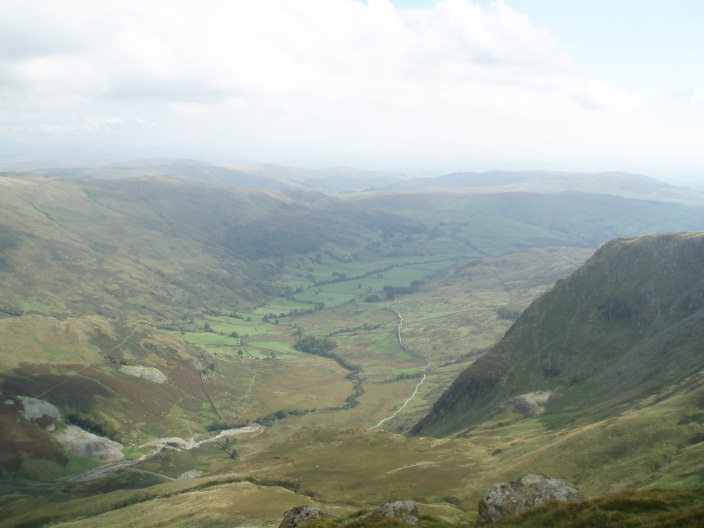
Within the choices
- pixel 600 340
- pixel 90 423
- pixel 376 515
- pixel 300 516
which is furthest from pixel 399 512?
pixel 90 423

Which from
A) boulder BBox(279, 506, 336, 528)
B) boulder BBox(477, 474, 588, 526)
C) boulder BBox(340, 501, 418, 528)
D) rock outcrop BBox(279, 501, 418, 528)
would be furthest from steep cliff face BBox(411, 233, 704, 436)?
boulder BBox(279, 506, 336, 528)

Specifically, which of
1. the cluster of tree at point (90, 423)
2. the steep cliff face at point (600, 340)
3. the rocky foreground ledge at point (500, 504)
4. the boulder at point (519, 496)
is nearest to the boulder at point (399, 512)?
the rocky foreground ledge at point (500, 504)

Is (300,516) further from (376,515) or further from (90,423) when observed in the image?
(90,423)

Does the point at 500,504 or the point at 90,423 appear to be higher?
the point at 500,504

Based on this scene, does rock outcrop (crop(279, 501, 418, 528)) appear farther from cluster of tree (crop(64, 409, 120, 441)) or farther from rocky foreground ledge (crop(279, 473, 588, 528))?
cluster of tree (crop(64, 409, 120, 441))

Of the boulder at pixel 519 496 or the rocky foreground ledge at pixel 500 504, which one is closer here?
the rocky foreground ledge at pixel 500 504

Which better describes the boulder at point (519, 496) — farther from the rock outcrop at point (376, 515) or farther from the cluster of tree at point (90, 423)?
the cluster of tree at point (90, 423)
